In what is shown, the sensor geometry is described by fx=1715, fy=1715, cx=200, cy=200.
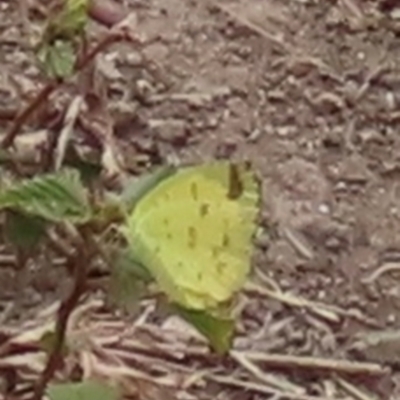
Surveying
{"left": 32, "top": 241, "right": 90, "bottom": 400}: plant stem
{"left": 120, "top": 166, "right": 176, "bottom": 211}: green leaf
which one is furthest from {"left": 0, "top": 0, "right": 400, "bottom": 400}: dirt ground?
{"left": 120, "top": 166, "right": 176, "bottom": 211}: green leaf

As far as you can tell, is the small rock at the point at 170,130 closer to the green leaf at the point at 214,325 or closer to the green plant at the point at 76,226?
the green plant at the point at 76,226

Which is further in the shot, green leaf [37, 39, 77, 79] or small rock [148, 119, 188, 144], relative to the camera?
small rock [148, 119, 188, 144]

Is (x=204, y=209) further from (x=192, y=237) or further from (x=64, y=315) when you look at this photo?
(x=64, y=315)

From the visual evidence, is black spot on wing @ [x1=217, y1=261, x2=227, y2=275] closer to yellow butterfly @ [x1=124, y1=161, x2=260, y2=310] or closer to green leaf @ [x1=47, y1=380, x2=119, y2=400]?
yellow butterfly @ [x1=124, y1=161, x2=260, y2=310]

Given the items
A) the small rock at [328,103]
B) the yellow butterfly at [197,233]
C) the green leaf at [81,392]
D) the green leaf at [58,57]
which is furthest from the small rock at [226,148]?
the yellow butterfly at [197,233]

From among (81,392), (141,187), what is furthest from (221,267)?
(81,392)

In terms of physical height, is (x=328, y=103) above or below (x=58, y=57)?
below
